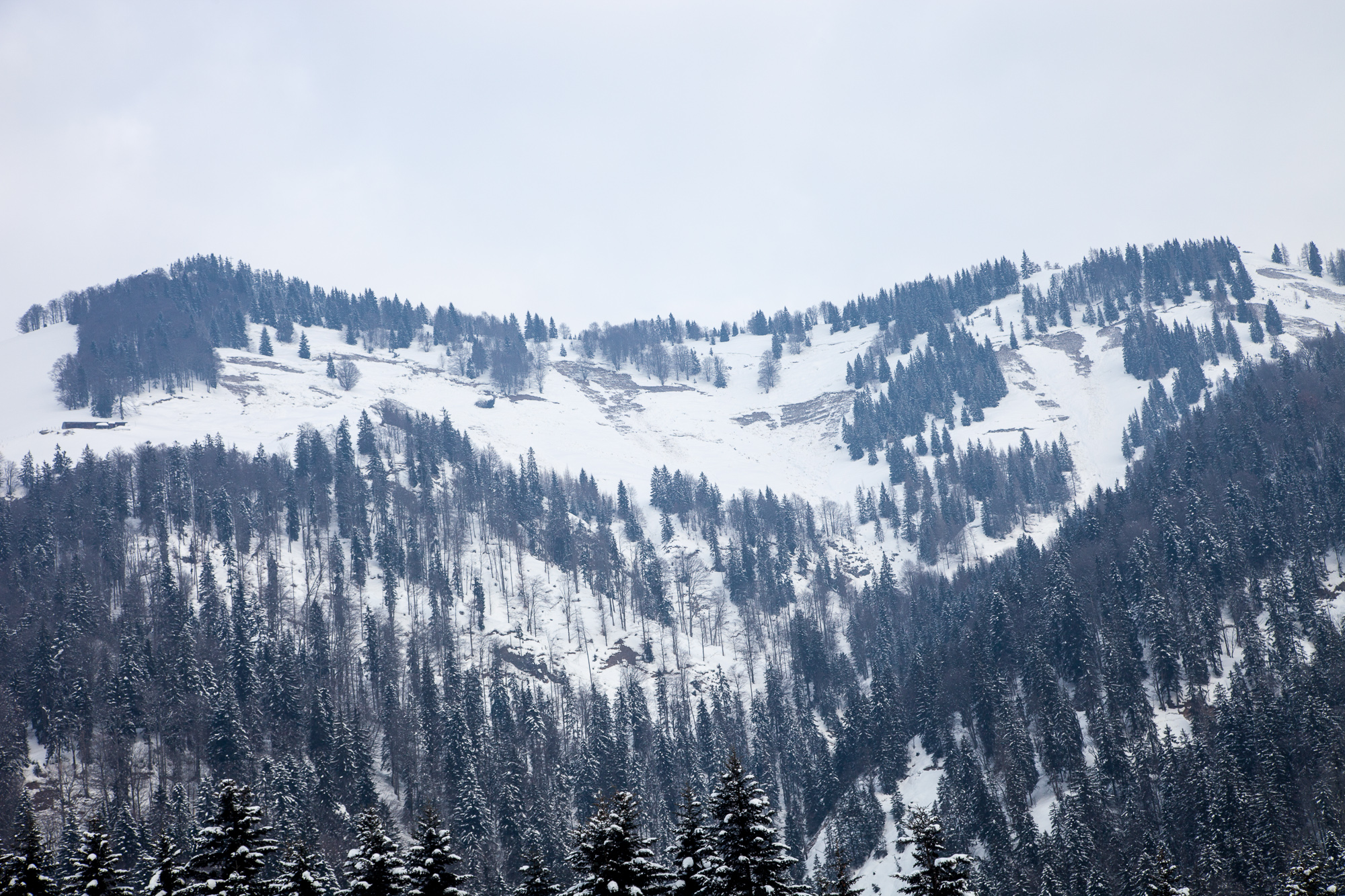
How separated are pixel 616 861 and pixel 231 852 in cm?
1248

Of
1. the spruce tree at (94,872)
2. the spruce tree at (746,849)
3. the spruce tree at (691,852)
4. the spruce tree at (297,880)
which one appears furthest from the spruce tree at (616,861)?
the spruce tree at (94,872)

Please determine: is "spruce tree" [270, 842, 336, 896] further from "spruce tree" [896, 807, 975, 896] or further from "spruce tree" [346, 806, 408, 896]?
"spruce tree" [896, 807, 975, 896]

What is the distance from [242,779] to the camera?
322ft

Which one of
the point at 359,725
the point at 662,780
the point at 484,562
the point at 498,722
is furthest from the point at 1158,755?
the point at 484,562

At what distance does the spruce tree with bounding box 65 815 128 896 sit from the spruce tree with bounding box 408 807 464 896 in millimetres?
9330

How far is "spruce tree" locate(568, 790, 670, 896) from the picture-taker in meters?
25.5

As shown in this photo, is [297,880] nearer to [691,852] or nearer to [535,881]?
[535,881]

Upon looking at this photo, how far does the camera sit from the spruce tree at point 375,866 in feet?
88.7

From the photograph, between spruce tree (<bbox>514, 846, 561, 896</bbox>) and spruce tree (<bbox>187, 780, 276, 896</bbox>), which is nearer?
spruce tree (<bbox>187, 780, 276, 896</bbox>)

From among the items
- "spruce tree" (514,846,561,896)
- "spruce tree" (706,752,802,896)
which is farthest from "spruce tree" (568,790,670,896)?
"spruce tree" (514,846,561,896)

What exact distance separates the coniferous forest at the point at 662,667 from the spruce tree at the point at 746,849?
329 inches

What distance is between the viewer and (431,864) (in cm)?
2719

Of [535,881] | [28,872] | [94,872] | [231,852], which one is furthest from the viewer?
[535,881]

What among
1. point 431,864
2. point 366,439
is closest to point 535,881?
point 431,864
